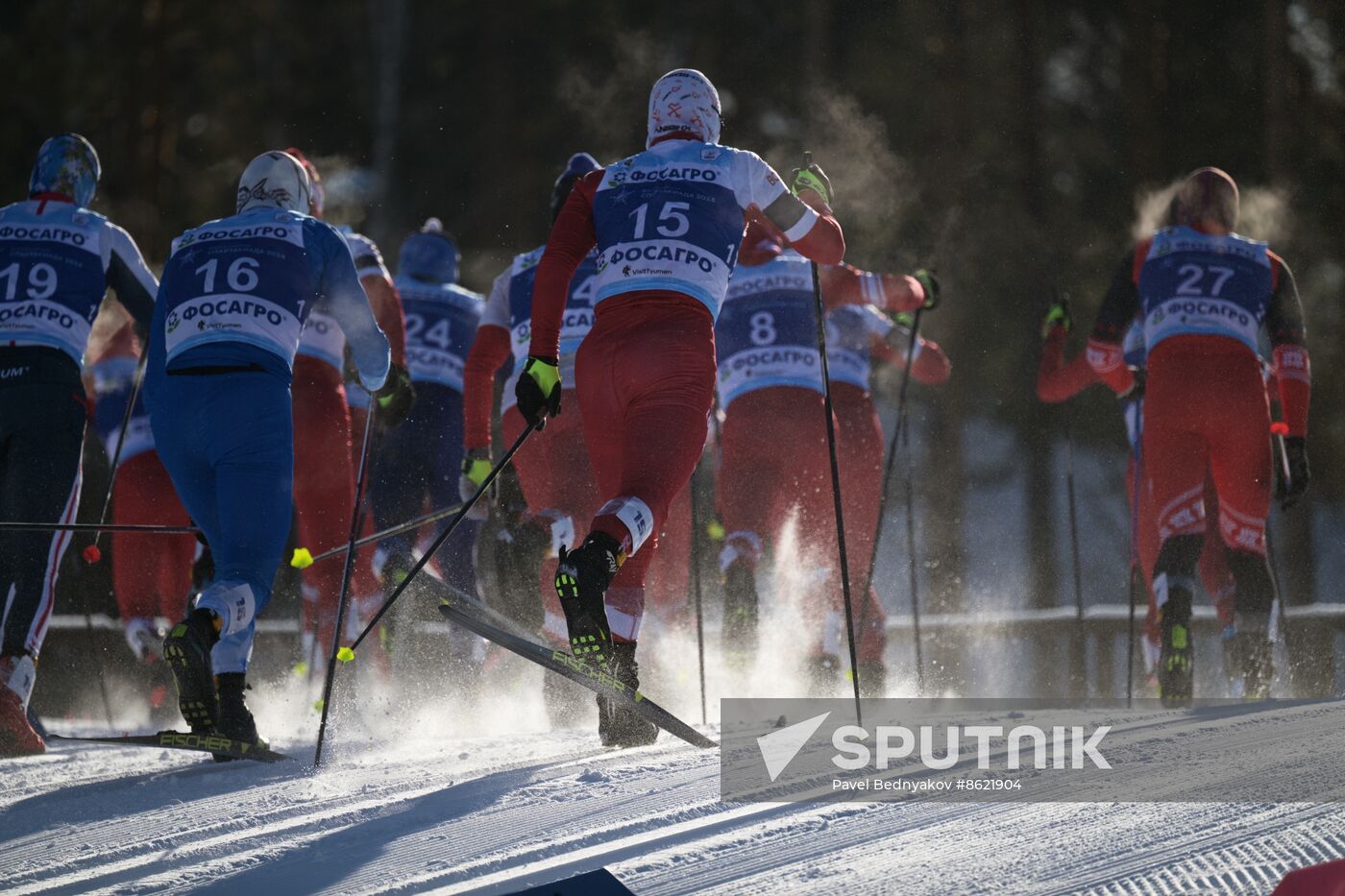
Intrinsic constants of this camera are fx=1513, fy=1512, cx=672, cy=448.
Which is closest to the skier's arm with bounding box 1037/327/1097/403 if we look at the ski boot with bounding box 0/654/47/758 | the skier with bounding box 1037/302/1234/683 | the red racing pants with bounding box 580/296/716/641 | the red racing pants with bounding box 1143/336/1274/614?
the skier with bounding box 1037/302/1234/683

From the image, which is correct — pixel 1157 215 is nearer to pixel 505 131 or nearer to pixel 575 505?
pixel 575 505

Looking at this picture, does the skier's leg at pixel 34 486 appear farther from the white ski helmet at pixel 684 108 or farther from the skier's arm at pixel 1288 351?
the skier's arm at pixel 1288 351

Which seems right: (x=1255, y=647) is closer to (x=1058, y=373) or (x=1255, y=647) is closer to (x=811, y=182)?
(x=1058, y=373)

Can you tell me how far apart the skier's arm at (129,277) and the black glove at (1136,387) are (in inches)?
160

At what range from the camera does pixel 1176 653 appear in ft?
17.5

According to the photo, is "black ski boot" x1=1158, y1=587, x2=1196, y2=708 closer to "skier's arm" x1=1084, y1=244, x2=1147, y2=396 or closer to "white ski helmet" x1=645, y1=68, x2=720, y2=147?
"skier's arm" x1=1084, y1=244, x2=1147, y2=396

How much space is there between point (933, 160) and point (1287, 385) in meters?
7.92

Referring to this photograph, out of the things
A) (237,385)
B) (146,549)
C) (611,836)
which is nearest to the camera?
(611,836)

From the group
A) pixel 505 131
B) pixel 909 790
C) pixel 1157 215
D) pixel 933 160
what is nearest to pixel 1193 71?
pixel 933 160

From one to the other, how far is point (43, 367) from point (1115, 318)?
415cm

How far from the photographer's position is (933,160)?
535 inches

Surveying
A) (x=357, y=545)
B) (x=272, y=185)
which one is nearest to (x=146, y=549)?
(x=357, y=545)

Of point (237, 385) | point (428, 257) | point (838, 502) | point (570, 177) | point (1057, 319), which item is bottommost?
point (838, 502)

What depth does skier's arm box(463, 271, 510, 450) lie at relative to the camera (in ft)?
19.5
